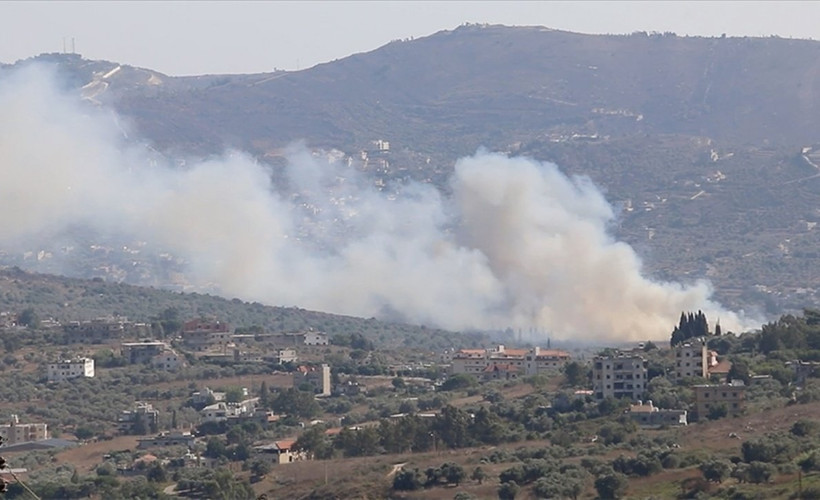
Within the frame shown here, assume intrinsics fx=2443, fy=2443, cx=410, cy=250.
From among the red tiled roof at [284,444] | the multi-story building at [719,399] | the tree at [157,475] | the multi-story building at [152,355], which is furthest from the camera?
the multi-story building at [152,355]

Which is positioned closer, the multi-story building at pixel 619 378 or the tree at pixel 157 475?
the tree at pixel 157 475

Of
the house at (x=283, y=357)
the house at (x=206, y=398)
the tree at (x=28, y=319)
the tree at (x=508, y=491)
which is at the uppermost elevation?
the tree at (x=28, y=319)

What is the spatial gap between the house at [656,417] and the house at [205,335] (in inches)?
1571

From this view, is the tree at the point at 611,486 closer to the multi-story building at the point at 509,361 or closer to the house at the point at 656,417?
the house at the point at 656,417

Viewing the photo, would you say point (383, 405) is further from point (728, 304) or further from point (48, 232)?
point (48, 232)

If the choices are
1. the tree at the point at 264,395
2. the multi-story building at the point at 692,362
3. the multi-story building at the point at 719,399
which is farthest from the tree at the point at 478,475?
the tree at the point at 264,395

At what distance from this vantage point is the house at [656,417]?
74.6 m

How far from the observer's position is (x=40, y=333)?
4589 inches

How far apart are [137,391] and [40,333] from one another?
18899mm

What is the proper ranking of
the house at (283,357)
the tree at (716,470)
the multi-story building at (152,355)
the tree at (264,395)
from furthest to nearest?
the house at (283,357) → the multi-story building at (152,355) → the tree at (264,395) → the tree at (716,470)

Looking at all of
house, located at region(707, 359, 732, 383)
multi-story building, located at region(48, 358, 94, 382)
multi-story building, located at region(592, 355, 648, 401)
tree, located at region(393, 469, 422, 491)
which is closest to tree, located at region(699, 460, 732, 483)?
tree, located at region(393, 469, 422, 491)

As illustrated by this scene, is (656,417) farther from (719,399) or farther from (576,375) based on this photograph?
(576,375)

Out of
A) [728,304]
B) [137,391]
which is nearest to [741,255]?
[728,304]

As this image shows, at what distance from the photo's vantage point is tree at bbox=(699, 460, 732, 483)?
60500 millimetres
